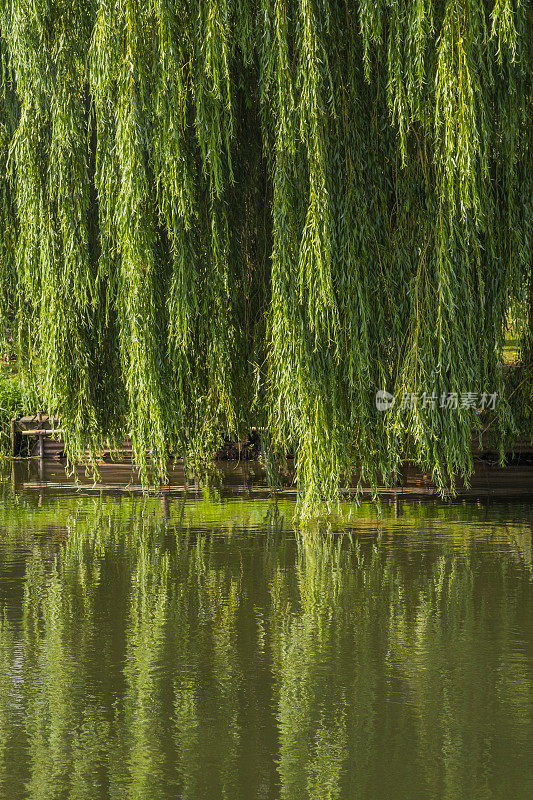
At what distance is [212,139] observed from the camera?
33.3ft

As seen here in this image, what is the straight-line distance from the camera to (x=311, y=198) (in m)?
9.95

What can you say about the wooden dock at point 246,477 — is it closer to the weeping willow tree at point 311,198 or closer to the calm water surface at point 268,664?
the weeping willow tree at point 311,198

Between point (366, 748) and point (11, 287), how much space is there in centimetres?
871

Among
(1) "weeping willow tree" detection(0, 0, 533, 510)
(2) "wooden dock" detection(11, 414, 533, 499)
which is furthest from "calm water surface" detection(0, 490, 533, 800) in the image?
(2) "wooden dock" detection(11, 414, 533, 499)

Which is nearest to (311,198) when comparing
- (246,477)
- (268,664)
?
(268,664)

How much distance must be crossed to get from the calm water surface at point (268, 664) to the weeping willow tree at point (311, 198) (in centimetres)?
104

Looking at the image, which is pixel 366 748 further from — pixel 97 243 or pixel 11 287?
pixel 11 287

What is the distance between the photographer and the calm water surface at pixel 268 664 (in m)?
4.99

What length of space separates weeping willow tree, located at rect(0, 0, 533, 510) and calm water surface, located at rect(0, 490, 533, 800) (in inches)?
40.9

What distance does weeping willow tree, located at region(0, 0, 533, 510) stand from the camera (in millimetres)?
9844

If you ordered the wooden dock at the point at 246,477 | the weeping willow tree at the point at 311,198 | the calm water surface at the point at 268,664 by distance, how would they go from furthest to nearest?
the wooden dock at the point at 246,477 → the weeping willow tree at the point at 311,198 → the calm water surface at the point at 268,664

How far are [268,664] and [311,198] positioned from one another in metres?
4.67

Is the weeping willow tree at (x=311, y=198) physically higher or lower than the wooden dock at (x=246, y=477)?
higher

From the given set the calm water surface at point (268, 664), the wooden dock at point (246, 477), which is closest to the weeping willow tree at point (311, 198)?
the calm water surface at point (268, 664)
